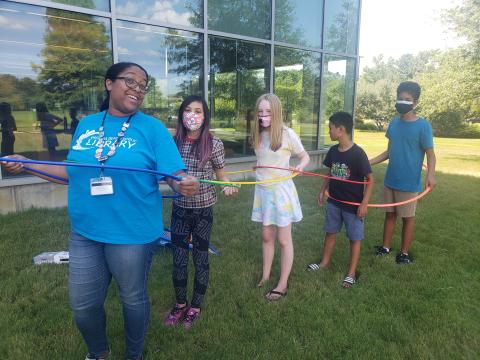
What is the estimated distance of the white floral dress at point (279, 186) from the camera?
133 inches

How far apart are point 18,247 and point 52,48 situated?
390 centimetres

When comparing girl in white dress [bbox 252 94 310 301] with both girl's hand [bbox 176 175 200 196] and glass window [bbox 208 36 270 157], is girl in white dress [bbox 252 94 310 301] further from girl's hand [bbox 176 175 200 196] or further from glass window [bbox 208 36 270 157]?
glass window [bbox 208 36 270 157]

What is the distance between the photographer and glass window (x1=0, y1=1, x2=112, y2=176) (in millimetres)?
6199

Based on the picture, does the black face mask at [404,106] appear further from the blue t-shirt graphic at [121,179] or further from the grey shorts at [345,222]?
the blue t-shirt graphic at [121,179]

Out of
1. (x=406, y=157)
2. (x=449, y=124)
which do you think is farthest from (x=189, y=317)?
(x=449, y=124)

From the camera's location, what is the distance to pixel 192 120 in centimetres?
287

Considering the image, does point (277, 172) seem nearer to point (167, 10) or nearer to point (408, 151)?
point (408, 151)

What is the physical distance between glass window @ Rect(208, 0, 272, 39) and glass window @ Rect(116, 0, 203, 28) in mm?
325

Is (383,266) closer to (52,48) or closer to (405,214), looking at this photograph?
(405,214)

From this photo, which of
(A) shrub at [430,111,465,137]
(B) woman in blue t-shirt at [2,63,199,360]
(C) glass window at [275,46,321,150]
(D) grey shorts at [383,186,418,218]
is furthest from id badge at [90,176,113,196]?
Result: (A) shrub at [430,111,465,137]

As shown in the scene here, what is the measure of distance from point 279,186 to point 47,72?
5.42 m

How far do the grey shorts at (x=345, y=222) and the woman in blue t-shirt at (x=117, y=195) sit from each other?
221cm

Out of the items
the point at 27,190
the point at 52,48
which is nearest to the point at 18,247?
the point at 27,190

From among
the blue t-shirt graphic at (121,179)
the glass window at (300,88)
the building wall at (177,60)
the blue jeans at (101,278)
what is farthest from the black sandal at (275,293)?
the glass window at (300,88)
